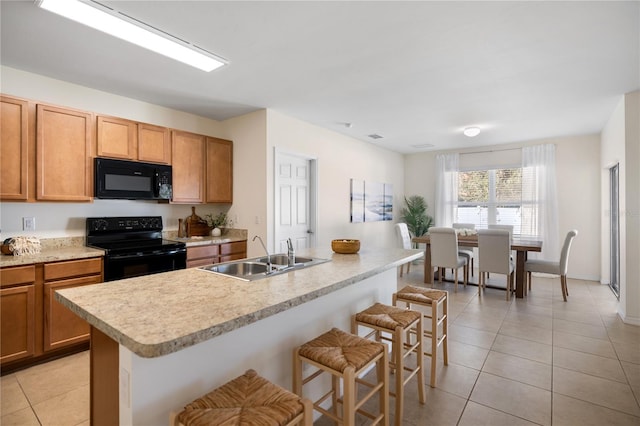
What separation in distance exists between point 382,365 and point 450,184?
5803 mm

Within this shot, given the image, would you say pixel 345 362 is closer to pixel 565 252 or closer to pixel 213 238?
pixel 213 238

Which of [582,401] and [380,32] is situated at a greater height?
[380,32]

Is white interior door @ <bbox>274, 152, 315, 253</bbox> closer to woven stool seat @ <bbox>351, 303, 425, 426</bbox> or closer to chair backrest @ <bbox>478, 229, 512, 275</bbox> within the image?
woven stool seat @ <bbox>351, 303, 425, 426</bbox>

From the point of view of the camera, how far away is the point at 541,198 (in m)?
5.72

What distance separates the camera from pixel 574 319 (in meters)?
3.58

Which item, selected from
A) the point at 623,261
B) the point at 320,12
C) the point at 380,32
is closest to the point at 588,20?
the point at 380,32

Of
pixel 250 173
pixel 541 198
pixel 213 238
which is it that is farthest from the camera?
pixel 541 198

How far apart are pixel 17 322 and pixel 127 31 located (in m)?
2.43

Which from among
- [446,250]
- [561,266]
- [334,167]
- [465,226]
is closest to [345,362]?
[446,250]

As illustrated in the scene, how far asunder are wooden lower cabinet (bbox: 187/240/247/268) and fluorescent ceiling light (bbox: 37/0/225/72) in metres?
2.03

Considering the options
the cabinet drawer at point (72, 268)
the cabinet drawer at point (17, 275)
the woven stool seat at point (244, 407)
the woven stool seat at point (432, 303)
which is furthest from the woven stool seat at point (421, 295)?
the cabinet drawer at point (17, 275)

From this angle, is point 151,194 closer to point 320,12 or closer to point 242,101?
point 242,101

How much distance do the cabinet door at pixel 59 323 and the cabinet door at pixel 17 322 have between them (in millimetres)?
88

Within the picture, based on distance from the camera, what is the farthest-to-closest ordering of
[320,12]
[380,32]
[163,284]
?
[380,32] → [320,12] → [163,284]
